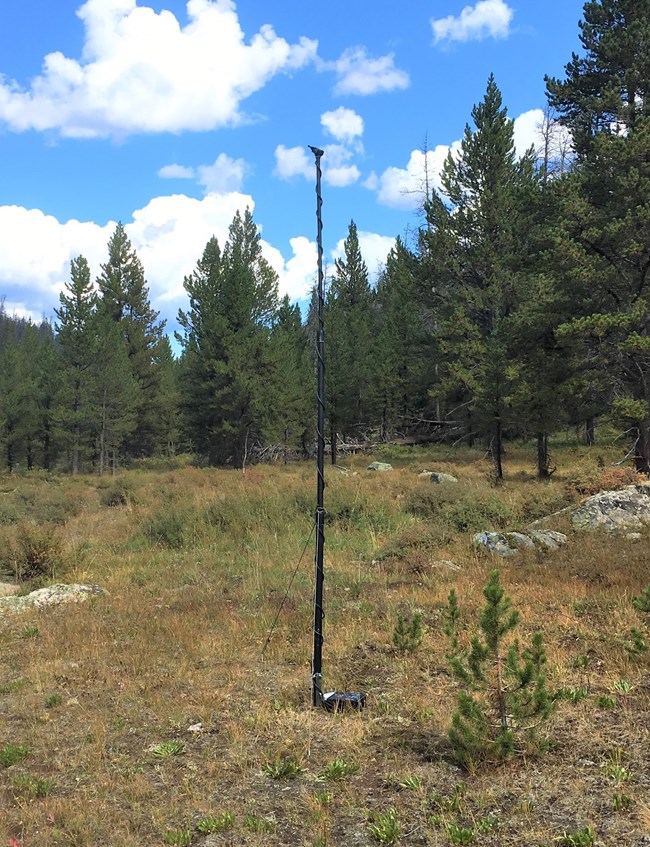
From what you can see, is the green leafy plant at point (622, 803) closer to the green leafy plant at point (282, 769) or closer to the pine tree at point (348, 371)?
the green leafy plant at point (282, 769)

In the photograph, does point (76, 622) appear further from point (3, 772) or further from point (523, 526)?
point (523, 526)

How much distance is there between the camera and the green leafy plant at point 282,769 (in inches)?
142

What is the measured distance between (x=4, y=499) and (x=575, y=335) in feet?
62.1

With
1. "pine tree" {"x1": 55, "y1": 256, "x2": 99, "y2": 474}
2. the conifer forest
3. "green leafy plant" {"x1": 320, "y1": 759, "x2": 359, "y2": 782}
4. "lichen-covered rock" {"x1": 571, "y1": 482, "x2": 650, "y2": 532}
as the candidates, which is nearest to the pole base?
"green leafy plant" {"x1": 320, "y1": 759, "x2": 359, "y2": 782}

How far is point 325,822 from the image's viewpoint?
10.1 ft

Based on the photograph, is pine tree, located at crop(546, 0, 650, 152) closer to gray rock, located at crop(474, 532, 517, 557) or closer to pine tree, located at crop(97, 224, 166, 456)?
gray rock, located at crop(474, 532, 517, 557)

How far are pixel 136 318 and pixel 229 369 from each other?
1443 centimetres

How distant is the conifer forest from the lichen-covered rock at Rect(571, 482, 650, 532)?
5.08 metres

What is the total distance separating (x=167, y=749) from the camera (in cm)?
393

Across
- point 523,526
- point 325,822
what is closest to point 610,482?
point 523,526

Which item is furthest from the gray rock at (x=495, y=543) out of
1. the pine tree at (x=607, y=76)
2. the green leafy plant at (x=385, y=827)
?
the pine tree at (x=607, y=76)

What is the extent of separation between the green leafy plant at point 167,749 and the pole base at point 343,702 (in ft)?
3.59

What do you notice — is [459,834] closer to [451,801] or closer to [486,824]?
[486,824]

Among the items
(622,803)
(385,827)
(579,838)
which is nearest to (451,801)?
(385,827)
